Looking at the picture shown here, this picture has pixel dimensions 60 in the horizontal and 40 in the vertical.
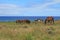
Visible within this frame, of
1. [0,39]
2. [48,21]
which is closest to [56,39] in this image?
[0,39]

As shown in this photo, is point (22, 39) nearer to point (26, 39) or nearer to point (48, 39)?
point (26, 39)

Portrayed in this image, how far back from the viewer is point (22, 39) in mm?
11195

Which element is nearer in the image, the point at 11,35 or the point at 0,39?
the point at 0,39

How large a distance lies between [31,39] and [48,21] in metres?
19.1

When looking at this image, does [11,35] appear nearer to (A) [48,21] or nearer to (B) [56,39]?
(B) [56,39]

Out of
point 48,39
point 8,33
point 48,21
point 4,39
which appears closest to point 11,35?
point 8,33

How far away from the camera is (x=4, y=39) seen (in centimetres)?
1126

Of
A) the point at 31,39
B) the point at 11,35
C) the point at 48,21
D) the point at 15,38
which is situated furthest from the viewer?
the point at 48,21

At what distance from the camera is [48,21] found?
1175 inches

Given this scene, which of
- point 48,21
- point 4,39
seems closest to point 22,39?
point 4,39

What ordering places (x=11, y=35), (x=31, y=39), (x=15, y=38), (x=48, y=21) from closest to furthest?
(x=31, y=39) < (x=15, y=38) < (x=11, y=35) < (x=48, y=21)

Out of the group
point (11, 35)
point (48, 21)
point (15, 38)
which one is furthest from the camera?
point (48, 21)

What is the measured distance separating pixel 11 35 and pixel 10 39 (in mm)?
1374

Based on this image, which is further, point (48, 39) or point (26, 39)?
point (48, 39)
